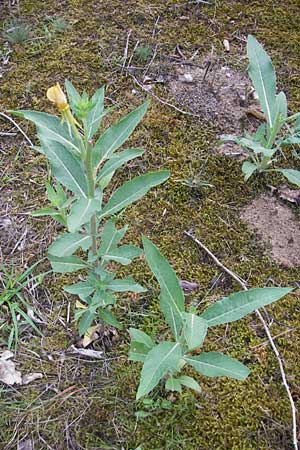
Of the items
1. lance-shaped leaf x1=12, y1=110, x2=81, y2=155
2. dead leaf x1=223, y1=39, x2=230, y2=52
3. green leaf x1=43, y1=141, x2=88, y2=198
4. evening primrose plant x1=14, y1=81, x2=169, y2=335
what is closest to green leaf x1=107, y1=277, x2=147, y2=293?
evening primrose plant x1=14, y1=81, x2=169, y2=335

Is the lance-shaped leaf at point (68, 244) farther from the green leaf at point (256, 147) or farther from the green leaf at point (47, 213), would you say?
the green leaf at point (256, 147)

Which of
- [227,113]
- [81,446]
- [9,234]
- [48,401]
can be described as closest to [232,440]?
[81,446]

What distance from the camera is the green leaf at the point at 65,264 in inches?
60.1

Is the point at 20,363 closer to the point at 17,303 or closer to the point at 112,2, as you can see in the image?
the point at 17,303

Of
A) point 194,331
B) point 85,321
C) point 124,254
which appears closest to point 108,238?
point 124,254

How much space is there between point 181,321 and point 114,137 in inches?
21.8

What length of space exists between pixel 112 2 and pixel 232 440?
217 cm

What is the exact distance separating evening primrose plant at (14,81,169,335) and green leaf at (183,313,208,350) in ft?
0.85

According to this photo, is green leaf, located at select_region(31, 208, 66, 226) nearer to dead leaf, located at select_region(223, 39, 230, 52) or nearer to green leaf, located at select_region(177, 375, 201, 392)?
green leaf, located at select_region(177, 375, 201, 392)

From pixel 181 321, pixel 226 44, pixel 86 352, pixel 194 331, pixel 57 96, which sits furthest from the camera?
pixel 226 44

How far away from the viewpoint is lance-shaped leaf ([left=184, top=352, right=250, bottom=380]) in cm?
142

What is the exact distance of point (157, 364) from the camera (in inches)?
53.4

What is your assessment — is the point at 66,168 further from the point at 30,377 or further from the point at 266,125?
the point at 266,125

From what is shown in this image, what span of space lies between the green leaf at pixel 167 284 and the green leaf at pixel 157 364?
0.31 feet
